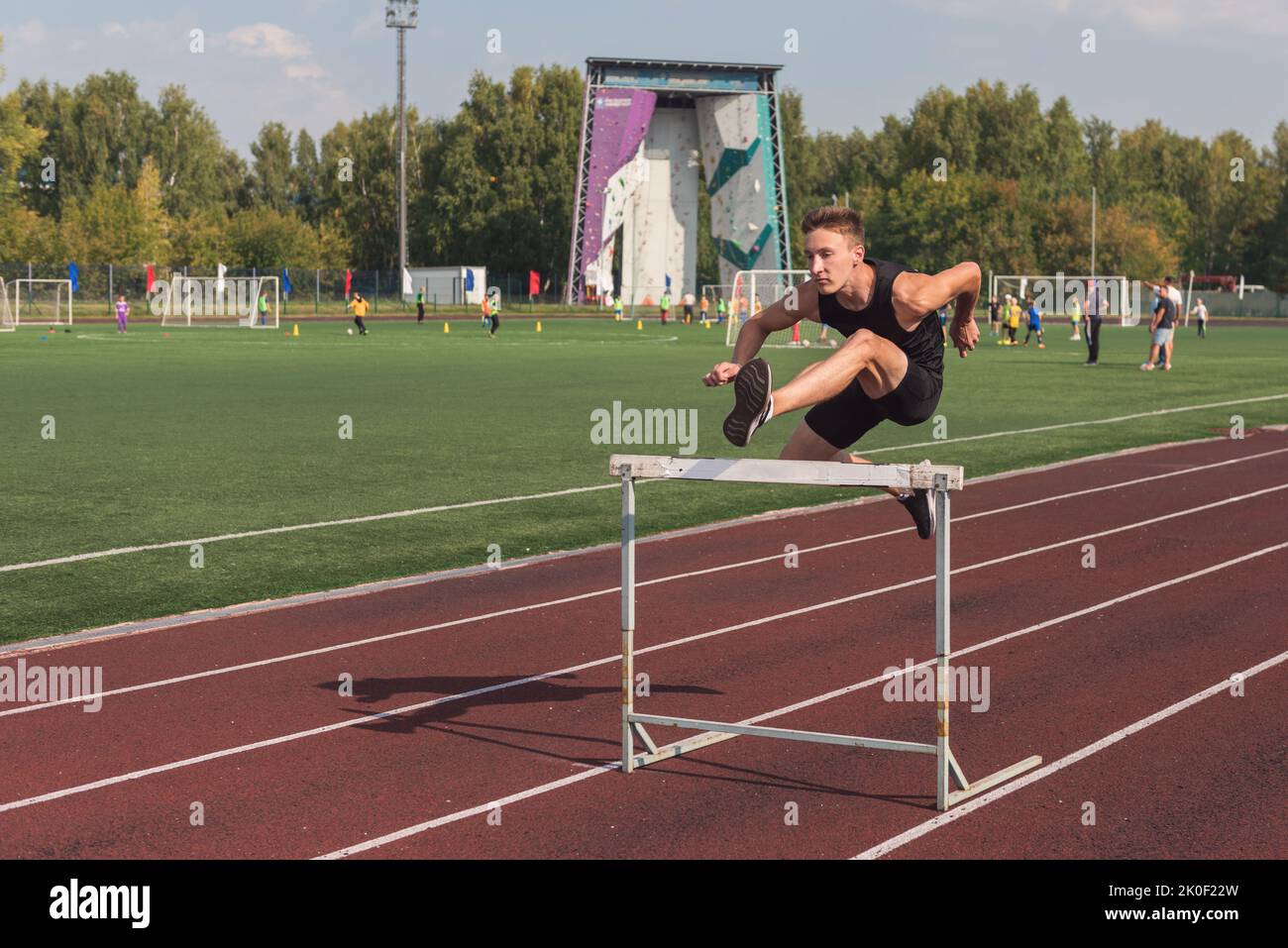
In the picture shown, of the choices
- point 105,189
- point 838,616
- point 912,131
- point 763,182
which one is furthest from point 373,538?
point 912,131

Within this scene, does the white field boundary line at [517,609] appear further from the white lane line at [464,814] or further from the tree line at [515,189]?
the tree line at [515,189]

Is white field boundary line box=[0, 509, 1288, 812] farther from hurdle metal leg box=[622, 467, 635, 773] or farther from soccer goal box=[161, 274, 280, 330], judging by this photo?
soccer goal box=[161, 274, 280, 330]

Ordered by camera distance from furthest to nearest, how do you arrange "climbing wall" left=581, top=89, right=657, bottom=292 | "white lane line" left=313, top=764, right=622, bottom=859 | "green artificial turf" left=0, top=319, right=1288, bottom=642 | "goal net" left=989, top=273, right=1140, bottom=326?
"climbing wall" left=581, top=89, right=657, bottom=292 → "goal net" left=989, top=273, right=1140, bottom=326 → "green artificial turf" left=0, top=319, right=1288, bottom=642 → "white lane line" left=313, top=764, right=622, bottom=859

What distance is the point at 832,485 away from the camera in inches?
246

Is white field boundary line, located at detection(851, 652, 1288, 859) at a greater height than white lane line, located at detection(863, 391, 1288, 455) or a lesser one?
lesser

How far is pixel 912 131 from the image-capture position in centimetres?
11725

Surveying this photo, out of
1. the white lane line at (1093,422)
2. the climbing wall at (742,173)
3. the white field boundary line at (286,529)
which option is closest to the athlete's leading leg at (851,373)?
the white field boundary line at (286,529)

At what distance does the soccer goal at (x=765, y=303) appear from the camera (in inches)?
1885

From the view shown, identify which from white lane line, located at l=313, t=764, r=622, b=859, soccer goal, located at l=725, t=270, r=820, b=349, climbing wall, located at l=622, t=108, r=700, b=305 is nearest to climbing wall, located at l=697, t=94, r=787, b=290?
climbing wall, located at l=622, t=108, r=700, b=305

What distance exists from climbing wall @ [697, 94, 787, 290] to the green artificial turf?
46339 millimetres

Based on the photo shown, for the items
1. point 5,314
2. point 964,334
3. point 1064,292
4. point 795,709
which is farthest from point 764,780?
point 1064,292

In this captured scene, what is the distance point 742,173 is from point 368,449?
7075cm

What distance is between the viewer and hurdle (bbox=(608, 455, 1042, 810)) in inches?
232

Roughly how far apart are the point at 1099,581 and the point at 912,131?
365 feet
